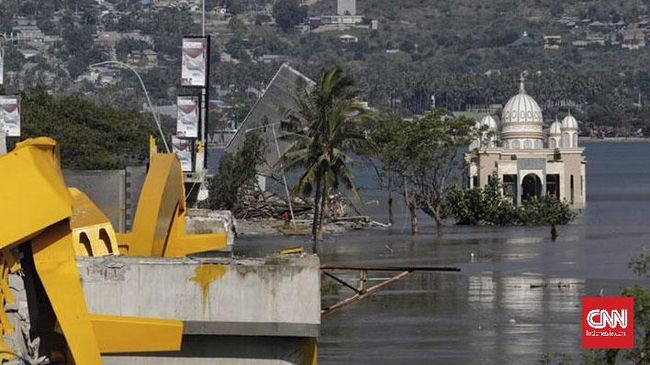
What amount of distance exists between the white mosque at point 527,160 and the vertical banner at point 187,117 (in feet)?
177

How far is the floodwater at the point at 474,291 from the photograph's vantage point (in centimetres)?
3025

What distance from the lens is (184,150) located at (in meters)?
52.2

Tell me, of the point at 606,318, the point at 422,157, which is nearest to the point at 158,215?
the point at 606,318

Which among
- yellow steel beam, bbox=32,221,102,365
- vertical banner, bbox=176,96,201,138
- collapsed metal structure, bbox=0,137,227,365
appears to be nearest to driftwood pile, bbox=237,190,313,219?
vertical banner, bbox=176,96,201,138

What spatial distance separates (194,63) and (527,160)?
2441 inches

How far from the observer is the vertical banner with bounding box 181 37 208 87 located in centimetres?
4928

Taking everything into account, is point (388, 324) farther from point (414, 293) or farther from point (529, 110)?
point (529, 110)

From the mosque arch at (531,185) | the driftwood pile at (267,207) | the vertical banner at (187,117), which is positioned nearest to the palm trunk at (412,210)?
the driftwood pile at (267,207)

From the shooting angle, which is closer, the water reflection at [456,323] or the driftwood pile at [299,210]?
the water reflection at [456,323]

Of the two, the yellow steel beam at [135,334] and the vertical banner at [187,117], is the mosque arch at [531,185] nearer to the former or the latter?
the vertical banner at [187,117]

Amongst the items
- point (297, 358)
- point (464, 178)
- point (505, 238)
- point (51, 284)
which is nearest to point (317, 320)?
point (297, 358)

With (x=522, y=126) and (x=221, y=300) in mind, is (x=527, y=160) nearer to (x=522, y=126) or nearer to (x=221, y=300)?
(x=522, y=126)

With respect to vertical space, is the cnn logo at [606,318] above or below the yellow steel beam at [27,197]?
below

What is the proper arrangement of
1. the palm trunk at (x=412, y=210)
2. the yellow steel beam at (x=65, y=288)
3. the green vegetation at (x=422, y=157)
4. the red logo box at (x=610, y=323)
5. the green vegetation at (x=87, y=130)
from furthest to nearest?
the green vegetation at (x=422, y=157)
the green vegetation at (x=87, y=130)
the palm trunk at (x=412, y=210)
the red logo box at (x=610, y=323)
the yellow steel beam at (x=65, y=288)
